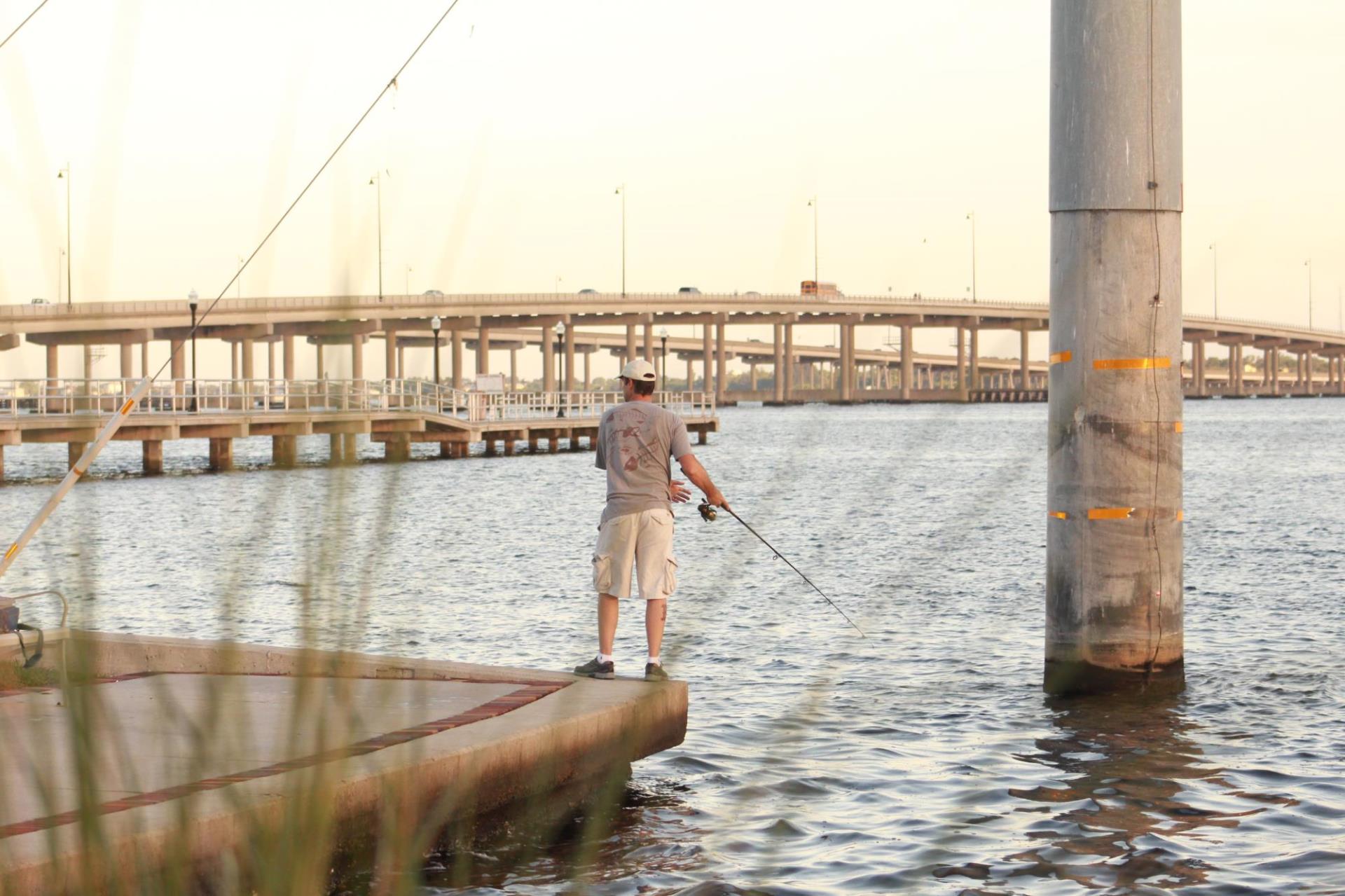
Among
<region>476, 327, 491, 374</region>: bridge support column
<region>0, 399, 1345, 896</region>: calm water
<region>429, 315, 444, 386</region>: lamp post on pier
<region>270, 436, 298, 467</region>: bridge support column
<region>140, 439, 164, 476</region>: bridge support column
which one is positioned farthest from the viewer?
<region>476, 327, 491, 374</region>: bridge support column

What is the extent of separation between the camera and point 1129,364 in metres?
8.91

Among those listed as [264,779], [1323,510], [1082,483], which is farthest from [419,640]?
[1323,510]

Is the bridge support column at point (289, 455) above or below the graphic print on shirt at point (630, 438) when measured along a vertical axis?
above

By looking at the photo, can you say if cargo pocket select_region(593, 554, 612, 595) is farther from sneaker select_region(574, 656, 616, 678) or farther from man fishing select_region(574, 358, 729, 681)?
sneaker select_region(574, 656, 616, 678)

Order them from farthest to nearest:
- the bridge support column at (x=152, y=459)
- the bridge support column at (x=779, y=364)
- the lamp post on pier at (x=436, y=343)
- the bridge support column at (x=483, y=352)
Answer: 1. the bridge support column at (x=779, y=364)
2. the bridge support column at (x=483, y=352)
3. the bridge support column at (x=152, y=459)
4. the lamp post on pier at (x=436, y=343)

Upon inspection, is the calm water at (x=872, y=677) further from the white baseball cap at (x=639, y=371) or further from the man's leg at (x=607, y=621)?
the white baseball cap at (x=639, y=371)

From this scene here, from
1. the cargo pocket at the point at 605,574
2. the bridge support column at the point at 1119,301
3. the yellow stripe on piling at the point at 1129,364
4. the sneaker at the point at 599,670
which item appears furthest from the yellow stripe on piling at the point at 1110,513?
the sneaker at the point at 599,670

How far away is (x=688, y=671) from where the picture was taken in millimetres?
13273

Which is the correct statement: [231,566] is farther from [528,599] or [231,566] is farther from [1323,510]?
[1323,510]

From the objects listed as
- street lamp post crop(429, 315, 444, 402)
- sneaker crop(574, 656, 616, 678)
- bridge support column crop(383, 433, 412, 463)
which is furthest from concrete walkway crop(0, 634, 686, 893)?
sneaker crop(574, 656, 616, 678)

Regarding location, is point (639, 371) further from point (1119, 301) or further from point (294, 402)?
point (294, 402)

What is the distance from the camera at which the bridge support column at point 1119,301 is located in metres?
8.80

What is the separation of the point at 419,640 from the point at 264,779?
13.2 meters

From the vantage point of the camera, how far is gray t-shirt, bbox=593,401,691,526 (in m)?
8.95
